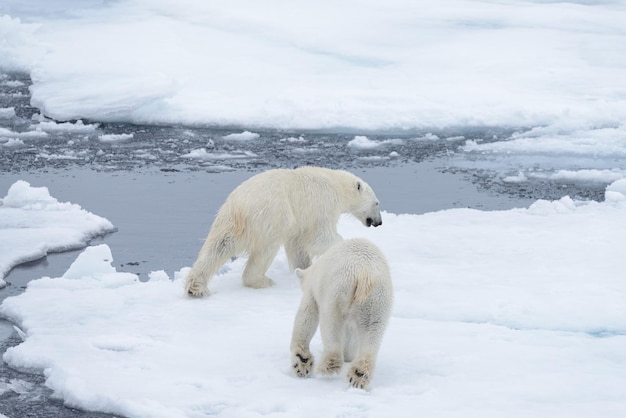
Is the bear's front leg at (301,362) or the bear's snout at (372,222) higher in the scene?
the bear's snout at (372,222)

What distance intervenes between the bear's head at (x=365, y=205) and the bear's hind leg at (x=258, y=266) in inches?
37.8

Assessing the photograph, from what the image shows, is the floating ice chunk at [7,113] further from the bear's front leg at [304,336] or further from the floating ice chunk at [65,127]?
the bear's front leg at [304,336]

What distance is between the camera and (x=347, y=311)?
4.11m

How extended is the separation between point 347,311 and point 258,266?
1830 mm

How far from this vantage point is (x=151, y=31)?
15562 mm

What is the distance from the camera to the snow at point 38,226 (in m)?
6.82

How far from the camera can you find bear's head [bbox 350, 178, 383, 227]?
6.63m

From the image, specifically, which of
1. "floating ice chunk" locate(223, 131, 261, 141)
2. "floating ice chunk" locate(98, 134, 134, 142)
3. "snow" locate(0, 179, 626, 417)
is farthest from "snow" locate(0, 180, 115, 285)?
"floating ice chunk" locate(223, 131, 261, 141)

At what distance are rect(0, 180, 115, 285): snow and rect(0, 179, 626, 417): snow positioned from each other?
917mm

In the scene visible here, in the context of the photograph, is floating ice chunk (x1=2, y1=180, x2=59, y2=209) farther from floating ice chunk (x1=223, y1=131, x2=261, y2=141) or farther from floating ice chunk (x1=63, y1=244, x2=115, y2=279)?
floating ice chunk (x1=223, y1=131, x2=261, y2=141)

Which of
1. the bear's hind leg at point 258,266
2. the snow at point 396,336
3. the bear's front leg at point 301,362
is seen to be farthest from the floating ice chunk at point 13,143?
the bear's front leg at point 301,362

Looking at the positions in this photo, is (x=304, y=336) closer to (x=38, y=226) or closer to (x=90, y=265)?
(x=90, y=265)

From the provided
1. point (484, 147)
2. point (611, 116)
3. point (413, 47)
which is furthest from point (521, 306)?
point (413, 47)

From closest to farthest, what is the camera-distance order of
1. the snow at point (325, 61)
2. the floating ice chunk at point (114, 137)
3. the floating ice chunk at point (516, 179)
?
the floating ice chunk at point (516, 179) → the floating ice chunk at point (114, 137) → the snow at point (325, 61)
